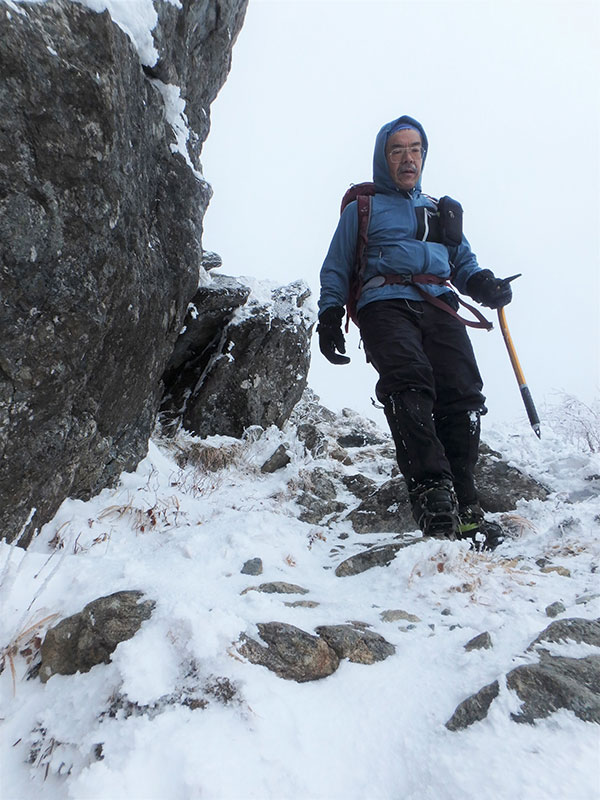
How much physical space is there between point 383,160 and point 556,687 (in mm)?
3928

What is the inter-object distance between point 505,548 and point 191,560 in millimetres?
1939

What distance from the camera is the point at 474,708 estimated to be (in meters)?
1.46

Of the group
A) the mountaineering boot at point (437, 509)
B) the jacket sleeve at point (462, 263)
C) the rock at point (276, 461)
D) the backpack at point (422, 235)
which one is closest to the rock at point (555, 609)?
the mountaineering boot at point (437, 509)

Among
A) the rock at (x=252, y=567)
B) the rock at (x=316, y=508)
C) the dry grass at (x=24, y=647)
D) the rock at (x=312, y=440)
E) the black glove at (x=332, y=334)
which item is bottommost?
the dry grass at (x=24, y=647)

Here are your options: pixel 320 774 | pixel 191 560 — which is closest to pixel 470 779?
pixel 320 774

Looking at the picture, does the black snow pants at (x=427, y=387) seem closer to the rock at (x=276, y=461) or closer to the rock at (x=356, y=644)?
the rock at (x=356, y=644)

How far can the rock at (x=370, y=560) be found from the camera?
9.23ft

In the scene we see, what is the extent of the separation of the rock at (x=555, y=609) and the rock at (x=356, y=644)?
2.15 ft

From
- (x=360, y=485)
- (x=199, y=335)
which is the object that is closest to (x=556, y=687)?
(x=360, y=485)

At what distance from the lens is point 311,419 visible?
8703mm

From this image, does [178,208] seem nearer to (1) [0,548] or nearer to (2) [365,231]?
(2) [365,231]

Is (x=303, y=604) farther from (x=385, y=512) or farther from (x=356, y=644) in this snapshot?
(x=385, y=512)

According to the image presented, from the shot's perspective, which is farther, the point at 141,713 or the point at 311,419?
the point at 311,419

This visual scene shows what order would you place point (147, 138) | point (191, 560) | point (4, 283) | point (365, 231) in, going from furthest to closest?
point (365, 231)
point (147, 138)
point (191, 560)
point (4, 283)
